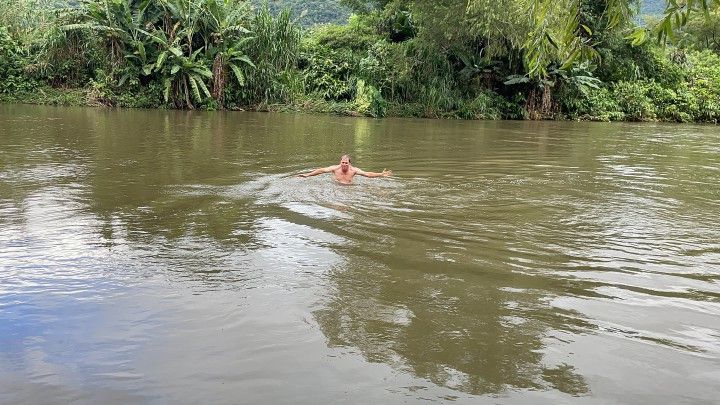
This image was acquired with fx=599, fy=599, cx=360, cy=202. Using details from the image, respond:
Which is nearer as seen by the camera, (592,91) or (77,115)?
(77,115)

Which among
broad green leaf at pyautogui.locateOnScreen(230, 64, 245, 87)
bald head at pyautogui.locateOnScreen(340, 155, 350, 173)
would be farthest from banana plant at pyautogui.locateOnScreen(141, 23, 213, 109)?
bald head at pyautogui.locateOnScreen(340, 155, 350, 173)

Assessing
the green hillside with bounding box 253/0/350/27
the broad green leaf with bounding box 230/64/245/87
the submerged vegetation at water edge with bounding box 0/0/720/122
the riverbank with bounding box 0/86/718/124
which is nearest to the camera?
the submerged vegetation at water edge with bounding box 0/0/720/122

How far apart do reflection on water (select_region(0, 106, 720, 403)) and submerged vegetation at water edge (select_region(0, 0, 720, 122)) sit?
50.8 feet

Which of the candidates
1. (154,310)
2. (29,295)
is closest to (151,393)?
(154,310)

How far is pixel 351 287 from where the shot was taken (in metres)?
4.43

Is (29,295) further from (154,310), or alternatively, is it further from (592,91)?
(592,91)

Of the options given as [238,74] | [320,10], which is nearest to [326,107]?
[238,74]

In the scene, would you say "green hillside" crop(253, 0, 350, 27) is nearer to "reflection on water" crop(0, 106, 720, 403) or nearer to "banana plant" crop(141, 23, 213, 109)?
"banana plant" crop(141, 23, 213, 109)

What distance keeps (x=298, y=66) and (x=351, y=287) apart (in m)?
24.7

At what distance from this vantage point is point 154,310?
12.9 ft

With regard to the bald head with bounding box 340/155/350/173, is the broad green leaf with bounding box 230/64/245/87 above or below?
above

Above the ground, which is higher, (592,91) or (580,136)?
(592,91)

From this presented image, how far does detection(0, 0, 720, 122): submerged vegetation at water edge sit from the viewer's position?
79.3ft

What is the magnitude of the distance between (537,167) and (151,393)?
9.58 metres
